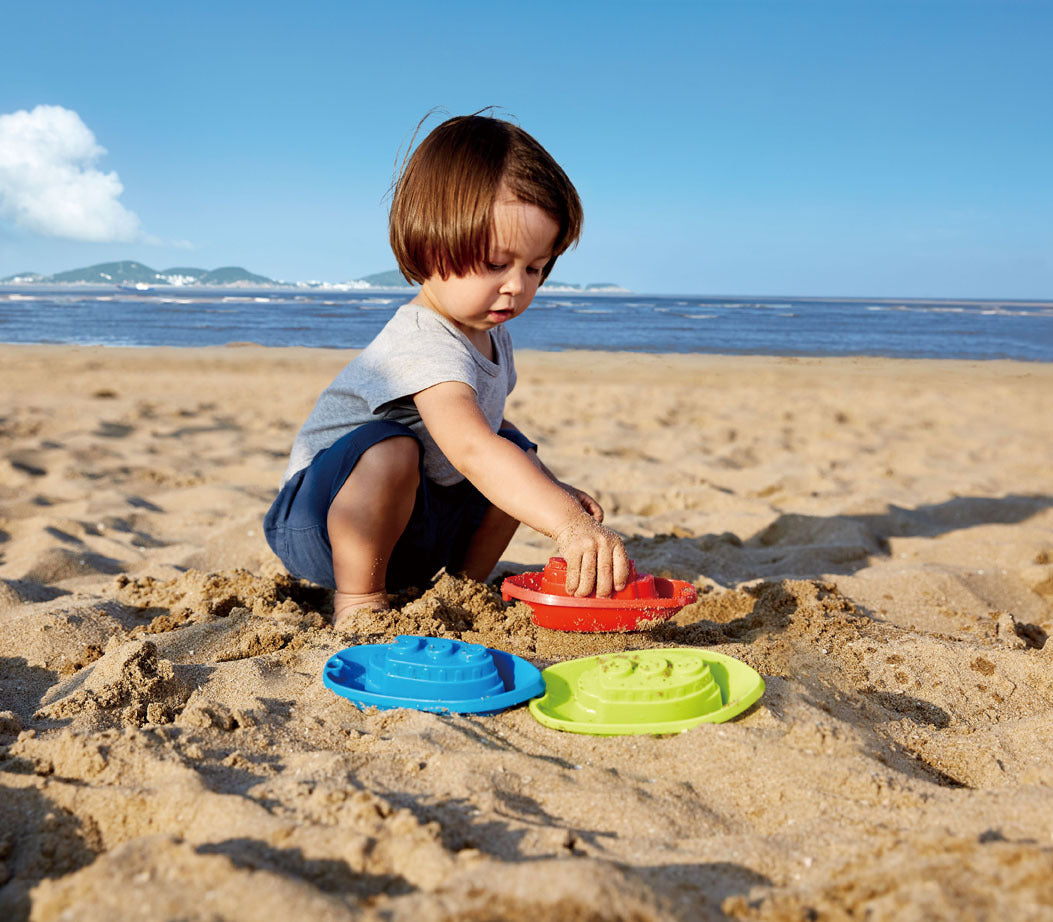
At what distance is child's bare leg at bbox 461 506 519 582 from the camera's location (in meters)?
2.49

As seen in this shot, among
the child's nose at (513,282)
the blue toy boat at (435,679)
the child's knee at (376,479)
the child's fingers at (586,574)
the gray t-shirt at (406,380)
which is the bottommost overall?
the blue toy boat at (435,679)

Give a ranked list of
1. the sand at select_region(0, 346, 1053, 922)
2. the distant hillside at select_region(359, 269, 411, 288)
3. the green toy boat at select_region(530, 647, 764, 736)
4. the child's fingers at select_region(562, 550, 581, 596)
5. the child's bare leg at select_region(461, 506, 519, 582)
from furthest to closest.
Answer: the distant hillside at select_region(359, 269, 411, 288), the child's bare leg at select_region(461, 506, 519, 582), the child's fingers at select_region(562, 550, 581, 596), the green toy boat at select_region(530, 647, 764, 736), the sand at select_region(0, 346, 1053, 922)

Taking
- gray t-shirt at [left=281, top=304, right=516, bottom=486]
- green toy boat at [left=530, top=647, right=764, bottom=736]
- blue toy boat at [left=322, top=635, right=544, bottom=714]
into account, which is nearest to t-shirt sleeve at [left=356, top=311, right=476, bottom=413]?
Result: gray t-shirt at [left=281, top=304, right=516, bottom=486]

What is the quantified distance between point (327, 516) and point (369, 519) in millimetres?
136

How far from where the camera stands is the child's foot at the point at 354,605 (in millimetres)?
2039

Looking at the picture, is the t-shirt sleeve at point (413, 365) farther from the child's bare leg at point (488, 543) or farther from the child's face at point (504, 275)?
the child's bare leg at point (488, 543)

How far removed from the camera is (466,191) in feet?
6.45

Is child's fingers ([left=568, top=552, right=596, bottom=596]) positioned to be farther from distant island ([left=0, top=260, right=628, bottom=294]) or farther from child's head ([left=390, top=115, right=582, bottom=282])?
distant island ([left=0, top=260, right=628, bottom=294])

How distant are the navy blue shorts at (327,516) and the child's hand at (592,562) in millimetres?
590

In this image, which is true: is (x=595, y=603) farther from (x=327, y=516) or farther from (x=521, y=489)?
(x=327, y=516)

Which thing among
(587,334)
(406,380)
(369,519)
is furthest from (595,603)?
(587,334)

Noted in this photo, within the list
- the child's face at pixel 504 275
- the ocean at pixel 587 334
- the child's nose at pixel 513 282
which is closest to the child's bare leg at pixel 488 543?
the child's face at pixel 504 275

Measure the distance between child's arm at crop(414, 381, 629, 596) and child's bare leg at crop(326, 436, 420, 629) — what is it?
0.13m

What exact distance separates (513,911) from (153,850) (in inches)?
14.8
